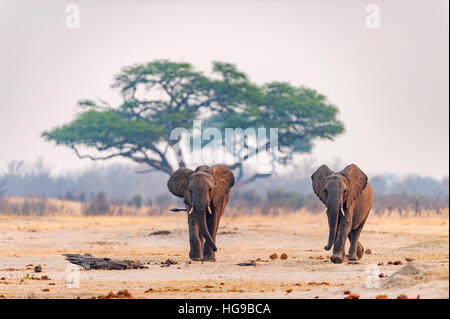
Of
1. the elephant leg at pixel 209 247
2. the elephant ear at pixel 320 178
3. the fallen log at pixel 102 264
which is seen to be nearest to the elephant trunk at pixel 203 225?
the elephant leg at pixel 209 247

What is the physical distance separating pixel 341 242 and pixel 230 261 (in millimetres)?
2809

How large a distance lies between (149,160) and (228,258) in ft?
95.6

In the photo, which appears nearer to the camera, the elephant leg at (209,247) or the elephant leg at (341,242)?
the elephant leg at (341,242)

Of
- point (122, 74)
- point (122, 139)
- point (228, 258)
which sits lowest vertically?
point (228, 258)

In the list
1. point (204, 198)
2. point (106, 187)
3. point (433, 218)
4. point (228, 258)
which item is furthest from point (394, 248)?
point (106, 187)

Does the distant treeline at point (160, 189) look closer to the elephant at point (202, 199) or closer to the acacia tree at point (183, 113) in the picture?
the acacia tree at point (183, 113)

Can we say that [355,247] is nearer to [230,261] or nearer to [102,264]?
[230,261]

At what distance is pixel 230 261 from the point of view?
859 inches

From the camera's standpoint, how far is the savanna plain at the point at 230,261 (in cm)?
1511

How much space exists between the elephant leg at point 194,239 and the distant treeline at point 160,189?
66.6 ft

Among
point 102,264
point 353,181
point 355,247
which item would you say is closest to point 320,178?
point 353,181

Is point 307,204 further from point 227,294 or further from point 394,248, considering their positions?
point 227,294

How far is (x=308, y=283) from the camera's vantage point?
649 inches

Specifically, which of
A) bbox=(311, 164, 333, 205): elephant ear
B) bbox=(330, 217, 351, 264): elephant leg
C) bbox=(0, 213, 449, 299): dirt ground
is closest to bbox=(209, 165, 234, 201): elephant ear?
bbox=(0, 213, 449, 299): dirt ground
